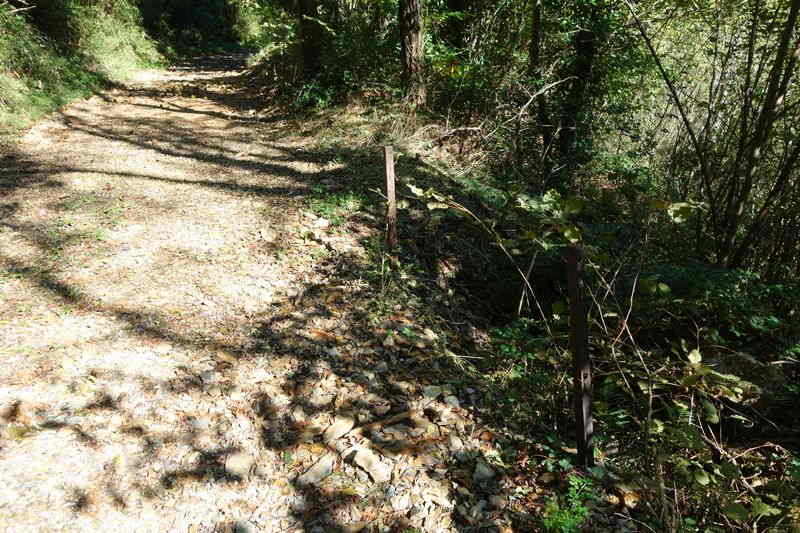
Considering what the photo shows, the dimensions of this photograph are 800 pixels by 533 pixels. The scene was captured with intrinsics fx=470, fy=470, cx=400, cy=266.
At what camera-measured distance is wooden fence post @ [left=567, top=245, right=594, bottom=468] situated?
2.76 m

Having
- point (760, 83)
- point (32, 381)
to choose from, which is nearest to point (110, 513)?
point (32, 381)

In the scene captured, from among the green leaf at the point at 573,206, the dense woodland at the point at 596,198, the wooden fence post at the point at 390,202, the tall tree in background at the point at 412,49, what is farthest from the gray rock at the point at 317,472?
the tall tree in background at the point at 412,49

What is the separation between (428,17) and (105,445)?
9.08 metres

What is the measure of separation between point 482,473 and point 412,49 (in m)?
7.56

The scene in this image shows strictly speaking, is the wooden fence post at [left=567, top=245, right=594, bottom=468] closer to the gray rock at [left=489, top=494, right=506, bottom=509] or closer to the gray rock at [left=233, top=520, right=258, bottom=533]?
the gray rock at [left=489, top=494, right=506, bottom=509]

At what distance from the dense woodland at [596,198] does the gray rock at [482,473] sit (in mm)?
174

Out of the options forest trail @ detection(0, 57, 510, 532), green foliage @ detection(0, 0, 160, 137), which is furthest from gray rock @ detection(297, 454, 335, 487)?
green foliage @ detection(0, 0, 160, 137)

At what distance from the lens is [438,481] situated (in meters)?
2.97

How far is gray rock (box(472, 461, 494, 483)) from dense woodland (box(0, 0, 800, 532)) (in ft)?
0.57

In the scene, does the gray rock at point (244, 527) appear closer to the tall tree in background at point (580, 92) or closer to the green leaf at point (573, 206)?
the green leaf at point (573, 206)

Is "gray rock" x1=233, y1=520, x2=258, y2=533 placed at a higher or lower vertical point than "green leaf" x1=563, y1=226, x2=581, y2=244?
lower

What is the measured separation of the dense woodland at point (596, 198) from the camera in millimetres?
2986

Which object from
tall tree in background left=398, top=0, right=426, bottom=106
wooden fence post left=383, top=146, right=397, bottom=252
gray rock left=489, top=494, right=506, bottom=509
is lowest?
gray rock left=489, top=494, right=506, bottom=509

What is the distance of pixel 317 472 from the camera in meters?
3.01
